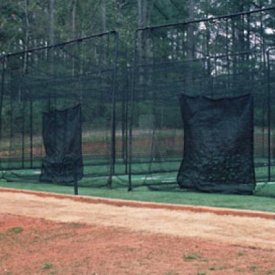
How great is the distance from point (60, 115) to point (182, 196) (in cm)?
368

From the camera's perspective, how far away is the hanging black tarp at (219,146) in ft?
31.3

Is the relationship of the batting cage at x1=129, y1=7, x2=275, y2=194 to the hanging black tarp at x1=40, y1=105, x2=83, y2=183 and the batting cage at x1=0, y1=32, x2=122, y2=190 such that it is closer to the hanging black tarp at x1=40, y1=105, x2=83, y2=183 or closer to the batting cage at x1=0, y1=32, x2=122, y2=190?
the batting cage at x1=0, y1=32, x2=122, y2=190

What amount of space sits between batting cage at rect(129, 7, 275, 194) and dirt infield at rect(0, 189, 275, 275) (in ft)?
5.98

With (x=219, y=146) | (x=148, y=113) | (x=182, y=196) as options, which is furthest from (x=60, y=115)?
(x=219, y=146)

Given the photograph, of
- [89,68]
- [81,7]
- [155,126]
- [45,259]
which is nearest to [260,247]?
[45,259]

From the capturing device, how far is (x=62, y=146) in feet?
39.3

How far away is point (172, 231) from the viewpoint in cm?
646

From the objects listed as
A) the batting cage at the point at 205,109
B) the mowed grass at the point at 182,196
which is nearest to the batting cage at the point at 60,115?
the mowed grass at the point at 182,196

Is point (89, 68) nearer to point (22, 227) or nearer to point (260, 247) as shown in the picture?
point (22, 227)

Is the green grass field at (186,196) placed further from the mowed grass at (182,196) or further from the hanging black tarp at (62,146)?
the hanging black tarp at (62,146)

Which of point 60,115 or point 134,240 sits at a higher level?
point 60,115

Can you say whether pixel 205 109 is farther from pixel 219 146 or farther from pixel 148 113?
pixel 148 113

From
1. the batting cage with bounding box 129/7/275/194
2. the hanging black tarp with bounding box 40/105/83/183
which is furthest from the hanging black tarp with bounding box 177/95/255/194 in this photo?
the hanging black tarp with bounding box 40/105/83/183

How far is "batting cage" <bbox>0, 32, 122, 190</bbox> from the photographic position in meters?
11.9
